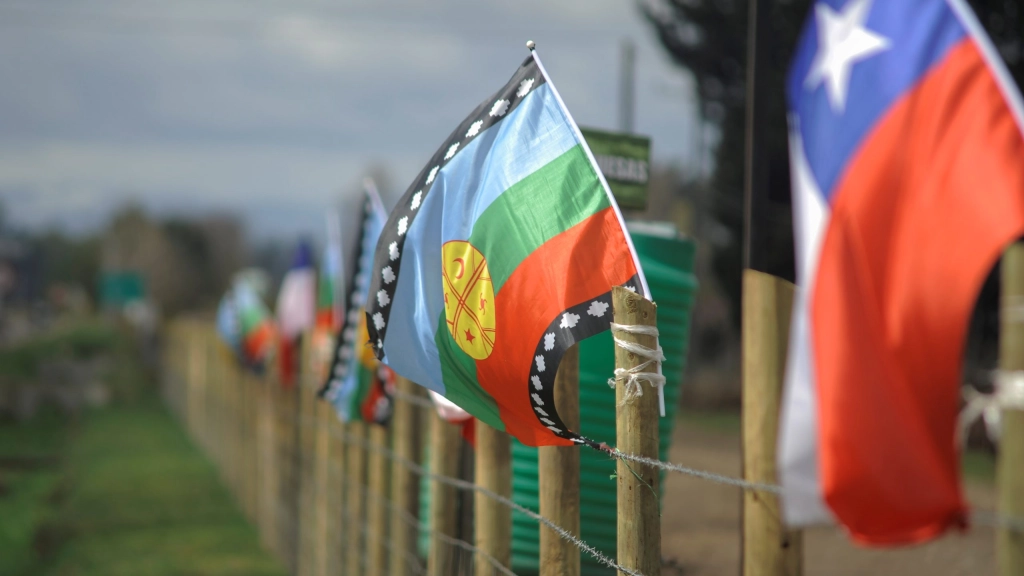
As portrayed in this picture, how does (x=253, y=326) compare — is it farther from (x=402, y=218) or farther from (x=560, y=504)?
(x=560, y=504)

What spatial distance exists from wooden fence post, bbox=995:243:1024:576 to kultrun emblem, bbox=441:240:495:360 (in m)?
1.55

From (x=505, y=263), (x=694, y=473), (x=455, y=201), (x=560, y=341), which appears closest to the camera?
(x=694, y=473)

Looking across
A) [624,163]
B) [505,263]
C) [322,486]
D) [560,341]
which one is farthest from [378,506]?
[560,341]

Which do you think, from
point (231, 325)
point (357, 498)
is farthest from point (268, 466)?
point (357, 498)

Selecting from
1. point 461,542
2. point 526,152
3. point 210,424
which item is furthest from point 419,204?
point 210,424

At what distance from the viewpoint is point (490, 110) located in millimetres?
3180

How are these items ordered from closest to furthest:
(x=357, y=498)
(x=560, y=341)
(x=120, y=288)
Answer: (x=560, y=341)
(x=357, y=498)
(x=120, y=288)

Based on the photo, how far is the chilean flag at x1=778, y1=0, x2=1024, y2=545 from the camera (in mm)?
1624

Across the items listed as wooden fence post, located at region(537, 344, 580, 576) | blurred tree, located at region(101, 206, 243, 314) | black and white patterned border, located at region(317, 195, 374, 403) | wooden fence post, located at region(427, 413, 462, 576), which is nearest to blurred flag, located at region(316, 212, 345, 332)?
black and white patterned border, located at region(317, 195, 374, 403)

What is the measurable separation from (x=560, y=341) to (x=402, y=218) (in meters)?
0.94

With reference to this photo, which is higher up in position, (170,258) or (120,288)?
(170,258)

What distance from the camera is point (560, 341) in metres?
2.68

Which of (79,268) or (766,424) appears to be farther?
(79,268)

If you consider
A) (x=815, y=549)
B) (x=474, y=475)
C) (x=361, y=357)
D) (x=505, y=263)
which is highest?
(x=505, y=263)
